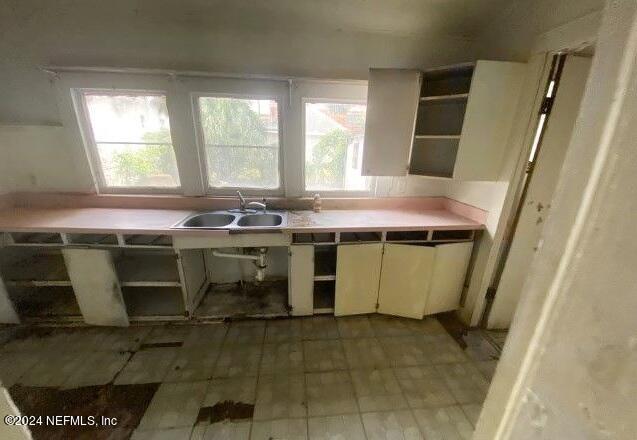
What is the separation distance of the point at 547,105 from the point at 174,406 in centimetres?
295

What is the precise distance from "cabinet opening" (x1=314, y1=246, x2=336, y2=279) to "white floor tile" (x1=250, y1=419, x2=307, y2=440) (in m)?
0.96

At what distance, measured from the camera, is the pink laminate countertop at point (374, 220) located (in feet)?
6.25

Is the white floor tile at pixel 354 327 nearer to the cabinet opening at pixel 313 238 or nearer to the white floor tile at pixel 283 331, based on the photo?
the white floor tile at pixel 283 331

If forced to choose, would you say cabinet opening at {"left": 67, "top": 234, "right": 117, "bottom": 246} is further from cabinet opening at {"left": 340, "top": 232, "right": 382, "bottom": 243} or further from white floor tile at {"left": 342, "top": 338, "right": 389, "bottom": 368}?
white floor tile at {"left": 342, "top": 338, "right": 389, "bottom": 368}

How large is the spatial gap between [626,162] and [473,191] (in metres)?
2.06

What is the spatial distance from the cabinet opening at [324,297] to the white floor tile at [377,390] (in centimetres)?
59

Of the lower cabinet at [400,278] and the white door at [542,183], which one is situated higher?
the white door at [542,183]

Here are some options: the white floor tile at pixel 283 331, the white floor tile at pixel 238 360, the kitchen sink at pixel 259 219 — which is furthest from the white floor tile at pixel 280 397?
the kitchen sink at pixel 259 219

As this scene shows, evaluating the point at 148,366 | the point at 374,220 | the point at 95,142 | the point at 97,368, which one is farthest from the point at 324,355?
the point at 95,142

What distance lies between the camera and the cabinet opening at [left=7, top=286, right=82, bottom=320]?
197 cm

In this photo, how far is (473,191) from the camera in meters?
2.09

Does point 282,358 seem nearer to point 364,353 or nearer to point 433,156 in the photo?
point 364,353

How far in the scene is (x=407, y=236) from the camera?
2129mm

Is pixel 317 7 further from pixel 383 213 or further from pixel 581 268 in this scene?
pixel 581 268
